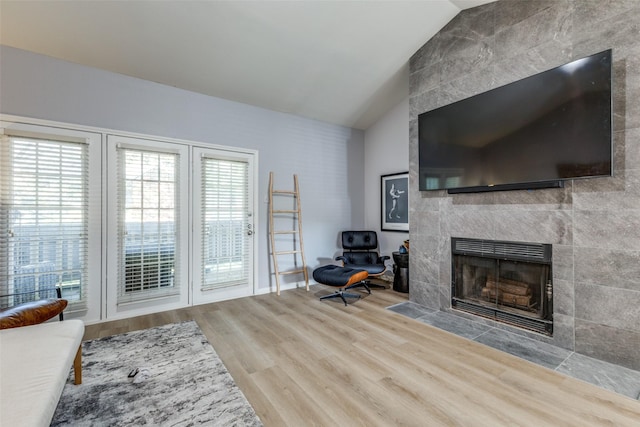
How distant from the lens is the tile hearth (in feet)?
6.47

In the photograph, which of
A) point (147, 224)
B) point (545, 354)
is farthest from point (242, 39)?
point (545, 354)

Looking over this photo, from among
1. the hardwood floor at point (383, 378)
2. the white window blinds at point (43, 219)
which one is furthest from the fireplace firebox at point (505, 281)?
the white window blinds at point (43, 219)

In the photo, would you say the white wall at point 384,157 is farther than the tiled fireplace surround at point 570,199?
Yes

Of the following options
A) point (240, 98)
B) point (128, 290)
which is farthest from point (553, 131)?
point (128, 290)

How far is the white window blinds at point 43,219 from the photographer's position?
2678mm

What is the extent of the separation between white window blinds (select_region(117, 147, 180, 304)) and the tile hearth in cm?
294

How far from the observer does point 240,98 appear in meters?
3.90

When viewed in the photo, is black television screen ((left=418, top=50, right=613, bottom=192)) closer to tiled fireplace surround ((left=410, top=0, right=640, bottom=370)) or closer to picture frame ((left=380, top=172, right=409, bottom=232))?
tiled fireplace surround ((left=410, top=0, right=640, bottom=370))

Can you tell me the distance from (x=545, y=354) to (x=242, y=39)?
412 cm

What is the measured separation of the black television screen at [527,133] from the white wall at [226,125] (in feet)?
5.98

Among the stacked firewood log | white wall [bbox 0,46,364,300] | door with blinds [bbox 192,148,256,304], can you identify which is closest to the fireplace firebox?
the stacked firewood log

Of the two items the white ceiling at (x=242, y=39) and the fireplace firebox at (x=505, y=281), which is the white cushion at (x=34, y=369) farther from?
the fireplace firebox at (x=505, y=281)

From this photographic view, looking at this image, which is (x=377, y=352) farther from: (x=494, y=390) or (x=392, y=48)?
(x=392, y=48)

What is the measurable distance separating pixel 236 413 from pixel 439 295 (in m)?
2.57
